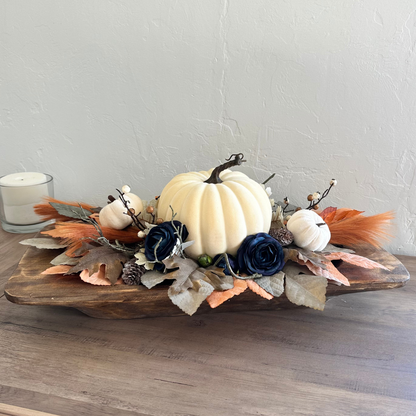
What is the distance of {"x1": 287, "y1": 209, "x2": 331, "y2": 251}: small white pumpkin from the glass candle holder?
59 centimetres

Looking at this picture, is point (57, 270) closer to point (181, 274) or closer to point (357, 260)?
point (181, 274)

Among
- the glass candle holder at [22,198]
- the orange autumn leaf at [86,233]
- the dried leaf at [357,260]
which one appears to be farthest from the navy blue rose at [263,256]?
the glass candle holder at [22,198]

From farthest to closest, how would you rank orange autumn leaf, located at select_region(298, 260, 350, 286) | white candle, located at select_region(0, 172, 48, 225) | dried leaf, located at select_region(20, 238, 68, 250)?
white candle, located at select_region(0, 172, 48, 225) < dried leaf, located at select_region(20, 238, 68, 250) < orange autumn leaf, located at select_region(298, 260, 350, 286)

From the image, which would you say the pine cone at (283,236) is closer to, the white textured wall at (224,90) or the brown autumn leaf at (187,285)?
the brown autumn leaf at (187,285)

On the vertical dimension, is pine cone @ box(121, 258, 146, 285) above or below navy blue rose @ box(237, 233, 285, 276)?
below

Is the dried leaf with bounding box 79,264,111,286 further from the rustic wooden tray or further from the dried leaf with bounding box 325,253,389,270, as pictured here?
the dried leaf with bounding box 325,253,389,270

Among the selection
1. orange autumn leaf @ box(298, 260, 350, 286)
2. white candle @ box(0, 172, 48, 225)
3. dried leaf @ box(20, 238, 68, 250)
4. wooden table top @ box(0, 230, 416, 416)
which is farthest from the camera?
white candle @ box(0, 172, 48, 225)

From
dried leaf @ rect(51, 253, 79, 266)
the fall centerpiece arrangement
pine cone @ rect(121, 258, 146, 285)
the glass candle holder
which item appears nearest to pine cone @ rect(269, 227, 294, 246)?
the fall centerpiece arrangement

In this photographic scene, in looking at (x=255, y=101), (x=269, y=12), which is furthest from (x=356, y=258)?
(x=269, y=12)

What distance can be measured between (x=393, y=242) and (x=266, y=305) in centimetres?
41

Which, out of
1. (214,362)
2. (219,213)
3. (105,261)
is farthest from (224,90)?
(214,362)

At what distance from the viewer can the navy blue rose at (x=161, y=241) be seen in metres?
0.53

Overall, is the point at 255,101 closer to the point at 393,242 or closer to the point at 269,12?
the point at 269,12

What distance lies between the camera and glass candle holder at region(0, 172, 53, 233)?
84cm
